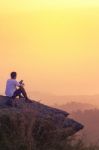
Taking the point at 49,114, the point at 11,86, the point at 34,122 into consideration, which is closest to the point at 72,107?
the point at 49,114

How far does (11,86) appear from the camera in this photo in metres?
43.7

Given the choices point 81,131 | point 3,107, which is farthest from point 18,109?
point 81,131

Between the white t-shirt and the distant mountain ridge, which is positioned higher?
the distant mountain ridge

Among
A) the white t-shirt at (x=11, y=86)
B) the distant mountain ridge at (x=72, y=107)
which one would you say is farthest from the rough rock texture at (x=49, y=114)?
the distant mountain ridge at (x=72, y=107)

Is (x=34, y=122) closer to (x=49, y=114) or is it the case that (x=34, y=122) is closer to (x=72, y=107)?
(x=49, y=114)

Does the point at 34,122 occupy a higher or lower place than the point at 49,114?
lower

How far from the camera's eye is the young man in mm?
43500

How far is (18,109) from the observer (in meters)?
43.4

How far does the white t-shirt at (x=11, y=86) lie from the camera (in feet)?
143

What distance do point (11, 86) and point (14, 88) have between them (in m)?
0.20

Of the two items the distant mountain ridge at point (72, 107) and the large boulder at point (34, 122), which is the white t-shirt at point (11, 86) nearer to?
the large boulder at point (34, 122)

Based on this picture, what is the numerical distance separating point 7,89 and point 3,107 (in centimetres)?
94

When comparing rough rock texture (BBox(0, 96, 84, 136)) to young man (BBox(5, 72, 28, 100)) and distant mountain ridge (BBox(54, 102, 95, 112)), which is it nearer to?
young man (BBox(5, 72, 28, 100))

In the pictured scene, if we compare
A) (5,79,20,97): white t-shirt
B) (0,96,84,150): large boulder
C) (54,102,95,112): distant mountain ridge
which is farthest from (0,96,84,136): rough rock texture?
(54,102,95,112): distant mountain ridge
